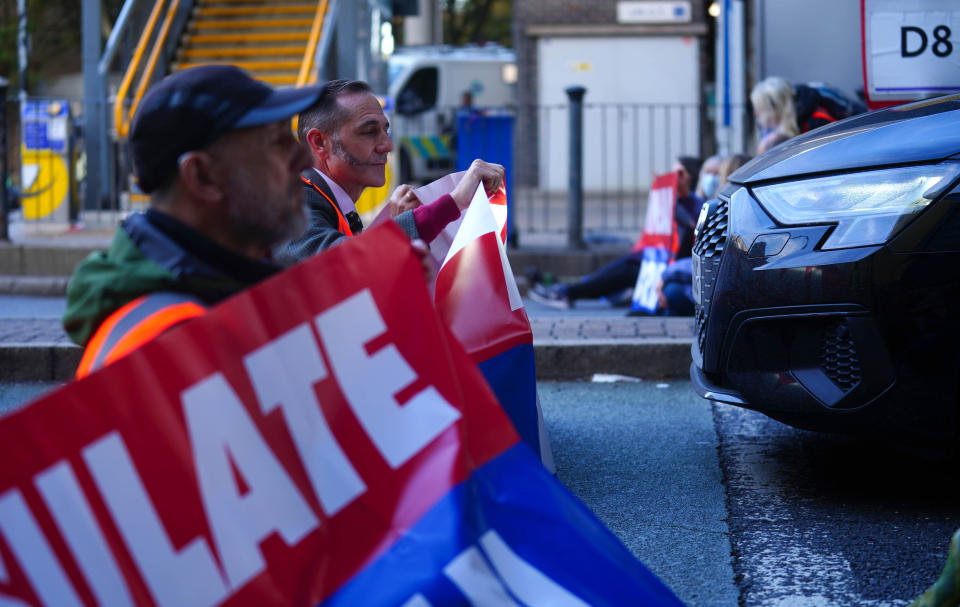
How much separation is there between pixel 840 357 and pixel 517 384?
996mm

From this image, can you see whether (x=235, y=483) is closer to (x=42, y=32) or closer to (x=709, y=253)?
(x=709, y=253)

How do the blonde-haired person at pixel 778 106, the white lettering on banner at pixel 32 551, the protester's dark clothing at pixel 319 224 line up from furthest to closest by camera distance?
the blonde-haired person at pixel 778 106 → the protester's dark clothing at pixel 319 224 → the white lettering on banner at pixel 32 551

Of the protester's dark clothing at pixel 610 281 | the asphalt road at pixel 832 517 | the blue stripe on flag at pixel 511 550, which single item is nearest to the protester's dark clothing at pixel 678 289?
the protester's dark clothing at pixel 610 281

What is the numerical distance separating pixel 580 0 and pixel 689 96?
267cm

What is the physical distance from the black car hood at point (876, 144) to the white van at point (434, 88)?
16.0m

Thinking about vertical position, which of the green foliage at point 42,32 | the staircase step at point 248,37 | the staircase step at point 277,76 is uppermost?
the green foliage at point 42,32

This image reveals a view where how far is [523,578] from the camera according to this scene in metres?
2.07

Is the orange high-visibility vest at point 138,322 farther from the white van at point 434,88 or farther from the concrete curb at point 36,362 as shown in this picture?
the white van at point 434,88

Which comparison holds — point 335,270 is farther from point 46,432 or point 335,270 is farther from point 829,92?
point 829,92

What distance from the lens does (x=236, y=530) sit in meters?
1.85

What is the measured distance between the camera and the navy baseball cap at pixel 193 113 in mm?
2004

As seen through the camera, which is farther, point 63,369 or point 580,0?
point 580,0

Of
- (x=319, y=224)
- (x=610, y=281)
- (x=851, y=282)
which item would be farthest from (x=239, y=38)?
(x=851, y=282)

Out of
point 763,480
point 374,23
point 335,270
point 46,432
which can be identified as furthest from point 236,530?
point 374,23
